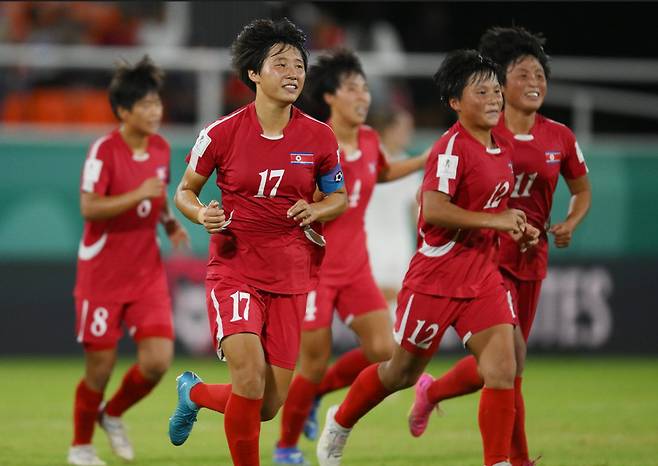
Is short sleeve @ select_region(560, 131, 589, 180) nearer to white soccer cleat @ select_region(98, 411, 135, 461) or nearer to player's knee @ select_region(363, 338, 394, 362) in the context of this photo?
player's knee @ select_region(363, 338, 394, 362)

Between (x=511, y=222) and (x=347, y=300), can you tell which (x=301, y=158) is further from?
(x=347, y=300)

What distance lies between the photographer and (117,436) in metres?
8.48

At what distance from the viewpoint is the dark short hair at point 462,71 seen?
7.09 metres

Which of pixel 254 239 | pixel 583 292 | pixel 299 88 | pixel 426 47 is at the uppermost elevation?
pixel 426 47

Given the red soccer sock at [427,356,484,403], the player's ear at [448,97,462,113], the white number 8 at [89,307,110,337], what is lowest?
the red soccer sock at [427,356,484,403]

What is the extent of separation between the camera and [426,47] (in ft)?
57.6

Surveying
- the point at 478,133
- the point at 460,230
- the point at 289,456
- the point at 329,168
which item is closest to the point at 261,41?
the point at 329,168

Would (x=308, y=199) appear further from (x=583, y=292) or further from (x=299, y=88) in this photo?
(x=583, y=292)

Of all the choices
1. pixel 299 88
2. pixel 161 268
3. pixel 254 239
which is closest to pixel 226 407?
pixel 254 239

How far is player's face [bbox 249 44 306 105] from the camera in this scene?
664 centimetres

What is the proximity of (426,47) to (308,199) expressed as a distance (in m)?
11.0

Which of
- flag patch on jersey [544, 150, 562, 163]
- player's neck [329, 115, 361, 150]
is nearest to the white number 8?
player's neck [329, 115, 361, 150]

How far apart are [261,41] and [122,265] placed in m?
2.41

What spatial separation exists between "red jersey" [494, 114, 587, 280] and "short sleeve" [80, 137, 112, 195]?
2.67 metres
